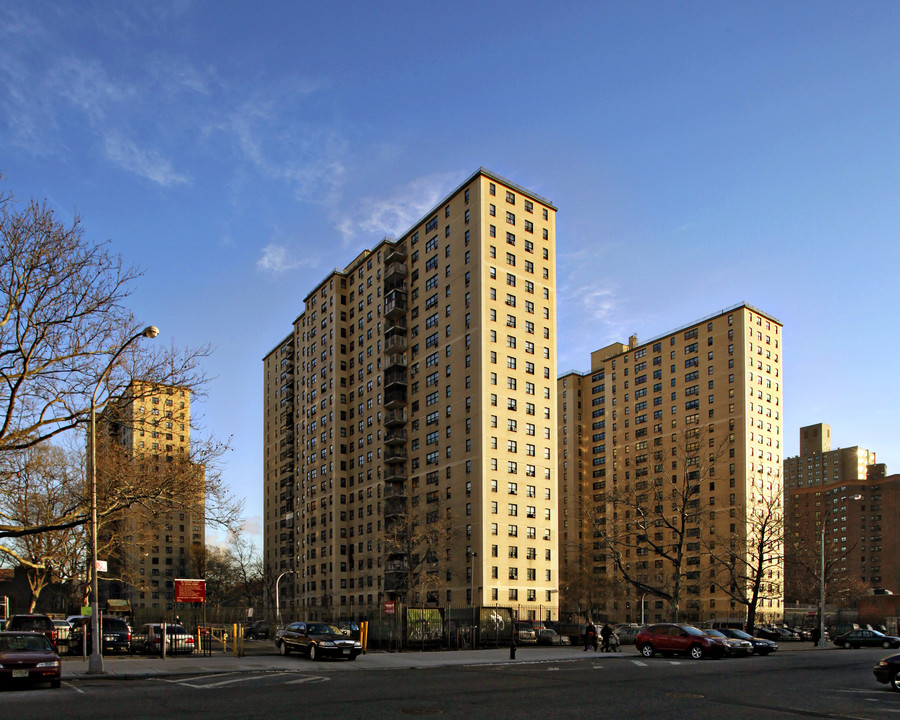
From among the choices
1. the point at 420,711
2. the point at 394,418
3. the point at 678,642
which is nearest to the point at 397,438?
the point at 394,418

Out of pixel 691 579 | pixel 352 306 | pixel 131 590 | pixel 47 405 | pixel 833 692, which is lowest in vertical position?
pixel 131 590

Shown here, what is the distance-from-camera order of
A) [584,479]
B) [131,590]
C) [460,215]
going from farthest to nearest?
[131,590], [584,479], [460,215]

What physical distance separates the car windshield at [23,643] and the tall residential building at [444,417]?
48.6 metres

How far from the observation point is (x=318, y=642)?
1247 inches

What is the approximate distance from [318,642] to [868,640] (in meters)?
43.2

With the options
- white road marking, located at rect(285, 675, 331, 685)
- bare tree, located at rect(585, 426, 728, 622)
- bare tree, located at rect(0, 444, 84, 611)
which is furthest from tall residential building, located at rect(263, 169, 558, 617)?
white road marking, located at rect(285, 675, 331, 685)

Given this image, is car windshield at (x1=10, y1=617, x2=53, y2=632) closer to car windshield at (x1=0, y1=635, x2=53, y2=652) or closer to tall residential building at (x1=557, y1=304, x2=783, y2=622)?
car windshield at (x1=0, y1=635, x2=53, y2=652)

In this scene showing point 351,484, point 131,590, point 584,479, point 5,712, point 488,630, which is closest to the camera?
point 5,712

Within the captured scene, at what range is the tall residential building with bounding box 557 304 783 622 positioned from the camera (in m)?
117

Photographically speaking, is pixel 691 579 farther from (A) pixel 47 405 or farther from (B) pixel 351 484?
(A) pixel 47 405

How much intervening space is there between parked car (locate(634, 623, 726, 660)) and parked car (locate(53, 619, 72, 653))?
27083 mm

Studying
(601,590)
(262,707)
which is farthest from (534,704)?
(601,590)

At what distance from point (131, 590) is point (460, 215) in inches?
4773

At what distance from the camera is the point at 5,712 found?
15.6 metres
